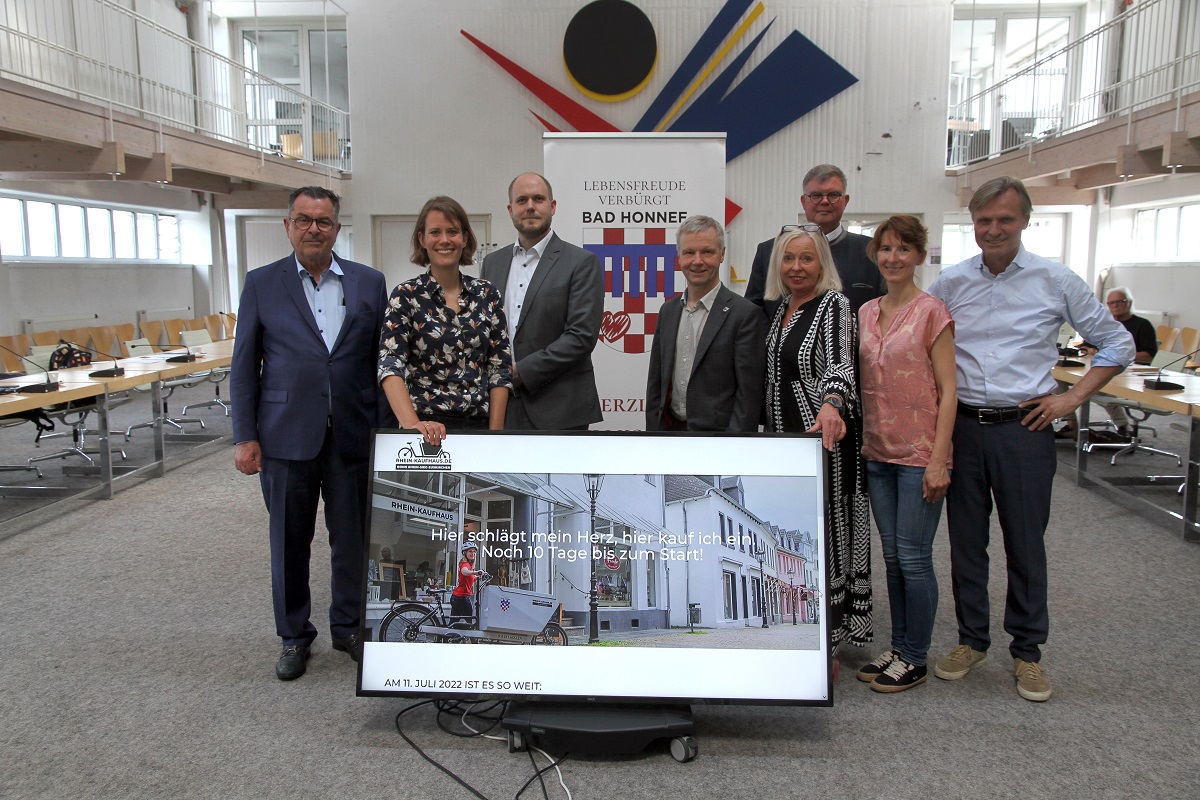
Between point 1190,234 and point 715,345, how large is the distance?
10.3m

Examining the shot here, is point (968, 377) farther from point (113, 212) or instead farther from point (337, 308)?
point (113, 212)

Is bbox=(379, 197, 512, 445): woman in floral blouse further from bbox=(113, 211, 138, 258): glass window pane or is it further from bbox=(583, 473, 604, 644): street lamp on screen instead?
bbox=(113, 211, 138, 258): glass window pane

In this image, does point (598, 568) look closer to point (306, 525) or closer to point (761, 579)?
point (761, 579)

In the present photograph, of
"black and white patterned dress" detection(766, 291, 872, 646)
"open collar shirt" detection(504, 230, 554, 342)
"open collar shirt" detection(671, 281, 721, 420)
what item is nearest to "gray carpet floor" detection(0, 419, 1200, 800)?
"black and white patterned dress" detection(766, 291, 872, 646)

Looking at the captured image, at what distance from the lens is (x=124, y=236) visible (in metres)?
12.1

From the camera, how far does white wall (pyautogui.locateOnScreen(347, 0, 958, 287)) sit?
10562mm

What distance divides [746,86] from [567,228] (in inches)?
248

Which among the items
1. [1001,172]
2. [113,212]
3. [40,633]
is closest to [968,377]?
[40,633]

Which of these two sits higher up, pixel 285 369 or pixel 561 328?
pixel 561 328

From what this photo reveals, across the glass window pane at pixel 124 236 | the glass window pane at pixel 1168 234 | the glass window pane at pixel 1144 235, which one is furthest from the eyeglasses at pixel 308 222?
the glass window pane at pixel 1144 235

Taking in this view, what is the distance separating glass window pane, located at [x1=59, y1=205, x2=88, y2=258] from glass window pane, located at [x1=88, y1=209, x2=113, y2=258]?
0.49 ft

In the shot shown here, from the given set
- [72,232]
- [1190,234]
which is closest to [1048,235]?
[1190,234]

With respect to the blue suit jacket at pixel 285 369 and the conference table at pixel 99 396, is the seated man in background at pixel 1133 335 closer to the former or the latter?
the blue suit jacket at pixel 285 369

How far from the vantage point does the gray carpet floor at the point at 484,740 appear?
2.18 m
